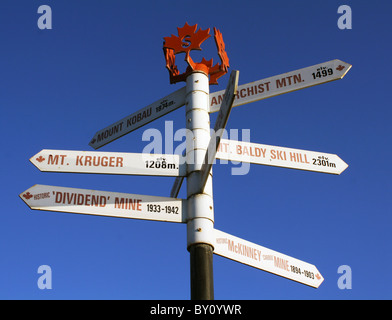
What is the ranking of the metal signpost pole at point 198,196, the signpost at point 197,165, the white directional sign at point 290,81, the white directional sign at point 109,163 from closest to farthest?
the metal signpost pole at point 198,196, the signpost at point 197,165, the white directional sign at point 109,163, the white directional sign at point 290,81

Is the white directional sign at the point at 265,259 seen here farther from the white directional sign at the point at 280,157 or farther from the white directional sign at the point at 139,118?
the white directional sign at the point at 139,118

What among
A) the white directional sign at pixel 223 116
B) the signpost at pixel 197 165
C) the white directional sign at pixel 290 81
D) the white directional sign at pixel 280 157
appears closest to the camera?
the white directional sign at pixel 223 116

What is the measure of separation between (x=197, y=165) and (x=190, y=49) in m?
1.40

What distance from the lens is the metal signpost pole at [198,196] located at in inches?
213

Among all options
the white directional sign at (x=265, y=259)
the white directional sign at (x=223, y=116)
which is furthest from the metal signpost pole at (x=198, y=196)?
the white directional sign at (x=223, y=116)

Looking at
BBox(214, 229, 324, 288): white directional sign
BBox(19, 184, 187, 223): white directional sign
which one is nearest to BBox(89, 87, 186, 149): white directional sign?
BBox(19, 184, 187, 223): white directional sign

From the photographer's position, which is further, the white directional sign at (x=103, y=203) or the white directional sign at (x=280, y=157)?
the white directional sign at (x=280, y=157)

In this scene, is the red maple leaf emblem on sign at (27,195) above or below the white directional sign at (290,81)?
below

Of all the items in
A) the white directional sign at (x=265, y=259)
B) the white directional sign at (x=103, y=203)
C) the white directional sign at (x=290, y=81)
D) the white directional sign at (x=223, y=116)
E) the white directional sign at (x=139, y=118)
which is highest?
the white directional sign at (x=290, y=81)

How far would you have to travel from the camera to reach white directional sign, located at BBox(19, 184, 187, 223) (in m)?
5.76

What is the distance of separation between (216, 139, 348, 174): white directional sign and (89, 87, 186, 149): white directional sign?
0.81 metres

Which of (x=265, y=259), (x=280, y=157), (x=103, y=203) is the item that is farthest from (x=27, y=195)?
(x=280, y=157)

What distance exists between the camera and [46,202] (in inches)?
227

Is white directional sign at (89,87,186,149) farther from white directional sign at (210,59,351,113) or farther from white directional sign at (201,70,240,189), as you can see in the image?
white directional sign at (201,70,240,189)
